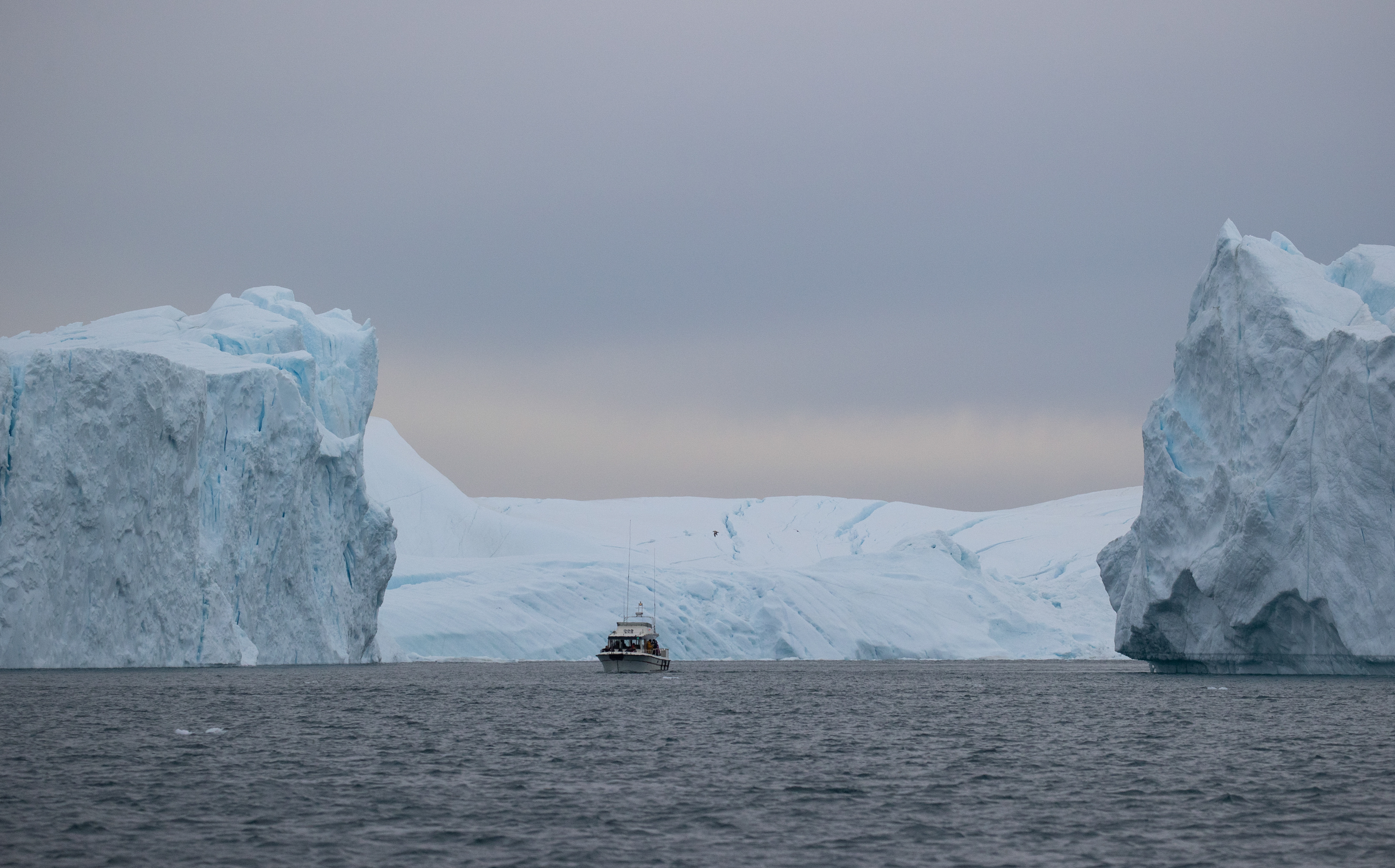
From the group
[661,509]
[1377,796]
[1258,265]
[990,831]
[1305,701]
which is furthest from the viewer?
[661,509]

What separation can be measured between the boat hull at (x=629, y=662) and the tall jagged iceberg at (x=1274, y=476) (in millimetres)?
20351

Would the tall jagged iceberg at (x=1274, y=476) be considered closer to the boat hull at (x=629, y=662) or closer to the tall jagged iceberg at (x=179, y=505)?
the boat hull at (x=629, y=662)

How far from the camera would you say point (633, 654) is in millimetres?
62250

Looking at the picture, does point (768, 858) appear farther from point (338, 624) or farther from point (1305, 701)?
point (338, 624)

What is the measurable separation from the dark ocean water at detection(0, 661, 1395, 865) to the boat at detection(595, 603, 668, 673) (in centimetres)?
1982

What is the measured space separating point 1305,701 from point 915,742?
15.8m

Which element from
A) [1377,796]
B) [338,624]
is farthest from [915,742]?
[338,624]

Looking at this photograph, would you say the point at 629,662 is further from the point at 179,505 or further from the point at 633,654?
the point at 179,505

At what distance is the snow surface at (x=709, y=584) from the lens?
7806 cm

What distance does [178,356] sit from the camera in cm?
5541

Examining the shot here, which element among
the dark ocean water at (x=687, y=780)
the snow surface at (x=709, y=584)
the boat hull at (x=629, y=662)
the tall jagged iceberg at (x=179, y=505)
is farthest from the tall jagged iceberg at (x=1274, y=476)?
the snow surface at (x=709, y=584)

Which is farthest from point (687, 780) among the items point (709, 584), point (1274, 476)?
point (709, 584)

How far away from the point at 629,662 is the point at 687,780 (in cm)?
4031

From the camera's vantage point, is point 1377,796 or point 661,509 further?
point 661,509
